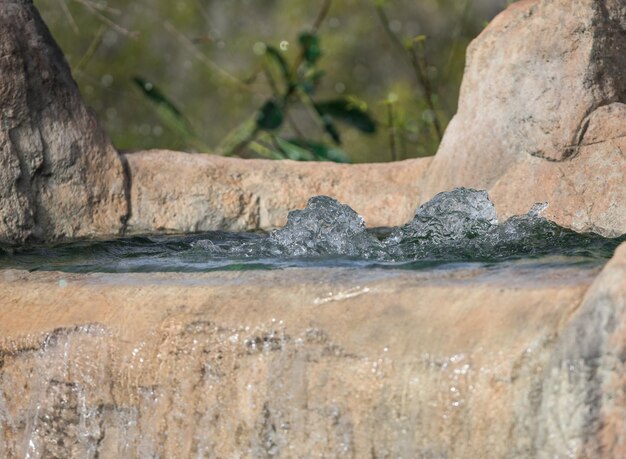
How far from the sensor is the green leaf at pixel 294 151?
7.45 m

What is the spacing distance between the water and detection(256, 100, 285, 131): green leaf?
12.2 ft

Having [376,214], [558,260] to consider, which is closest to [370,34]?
[376,214]

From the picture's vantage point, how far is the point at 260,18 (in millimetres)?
9773

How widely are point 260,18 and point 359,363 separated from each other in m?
7.81

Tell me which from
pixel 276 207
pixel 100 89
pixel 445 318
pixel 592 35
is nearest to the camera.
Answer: pixel 445 318

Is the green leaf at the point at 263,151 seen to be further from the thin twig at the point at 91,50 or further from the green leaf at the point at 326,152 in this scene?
the thin twig at the point at 91,50

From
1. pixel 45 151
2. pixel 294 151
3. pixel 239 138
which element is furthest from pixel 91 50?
pixel 45 151

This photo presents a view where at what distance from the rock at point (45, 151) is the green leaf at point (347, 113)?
341 cm

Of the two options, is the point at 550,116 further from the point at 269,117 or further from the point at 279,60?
the point at 279,60

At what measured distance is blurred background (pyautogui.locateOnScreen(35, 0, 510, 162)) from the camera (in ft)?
30.2

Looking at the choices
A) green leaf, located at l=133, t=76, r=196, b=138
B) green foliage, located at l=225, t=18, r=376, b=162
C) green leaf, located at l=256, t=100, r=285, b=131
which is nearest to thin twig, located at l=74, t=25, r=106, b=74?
green leaf, located at l=133, t=76, r=196, b=138

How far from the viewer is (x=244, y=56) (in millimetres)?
9586

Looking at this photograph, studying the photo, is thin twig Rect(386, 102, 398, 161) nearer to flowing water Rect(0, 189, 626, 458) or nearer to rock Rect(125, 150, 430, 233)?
rock Rect(125, 150, 430, 233)

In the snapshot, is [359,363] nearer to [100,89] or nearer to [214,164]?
→ [214,164]
